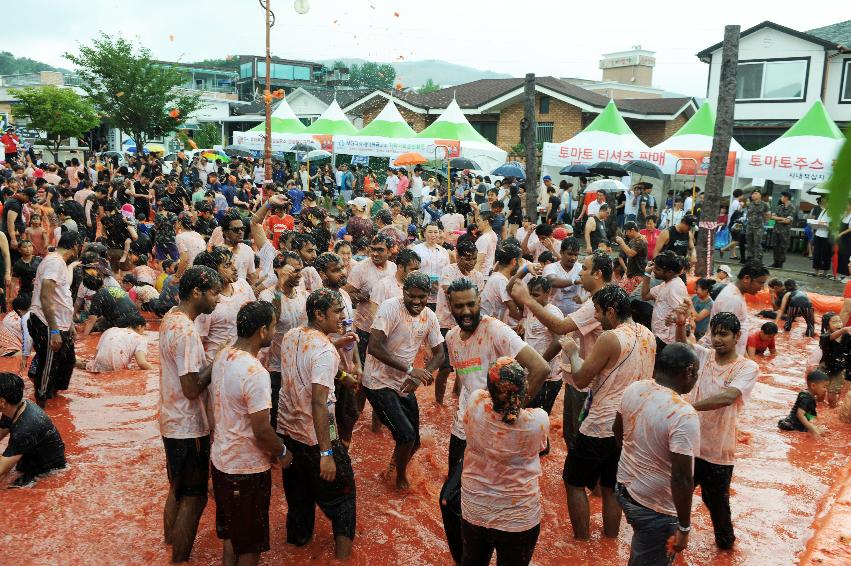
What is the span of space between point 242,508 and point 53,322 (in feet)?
12.8

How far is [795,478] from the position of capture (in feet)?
20.9

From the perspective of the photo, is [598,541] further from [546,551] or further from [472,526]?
[472,526]

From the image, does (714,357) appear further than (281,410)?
Yes

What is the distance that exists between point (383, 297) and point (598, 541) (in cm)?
303

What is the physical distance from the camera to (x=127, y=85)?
34125 mm

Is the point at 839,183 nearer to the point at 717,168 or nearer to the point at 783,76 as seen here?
the point at 717,168

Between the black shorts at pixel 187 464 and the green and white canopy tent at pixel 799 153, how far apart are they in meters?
16.5

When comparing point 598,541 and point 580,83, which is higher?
point 580,83

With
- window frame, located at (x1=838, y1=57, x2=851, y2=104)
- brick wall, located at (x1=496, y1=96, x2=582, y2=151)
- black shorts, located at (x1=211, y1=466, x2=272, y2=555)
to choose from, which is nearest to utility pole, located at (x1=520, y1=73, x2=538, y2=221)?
black shorts, located at (x1=211, y1=466, x2=272, y2=555)

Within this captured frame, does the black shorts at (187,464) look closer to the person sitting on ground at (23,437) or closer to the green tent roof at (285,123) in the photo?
the person sitting on ground at (23,437)

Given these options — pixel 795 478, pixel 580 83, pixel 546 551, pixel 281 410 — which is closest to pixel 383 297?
pixel 281 410

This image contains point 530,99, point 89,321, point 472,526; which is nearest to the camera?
point 472,526

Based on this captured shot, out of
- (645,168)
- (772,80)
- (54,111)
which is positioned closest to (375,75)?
(54,111)

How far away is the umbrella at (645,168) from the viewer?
18.6 meters
